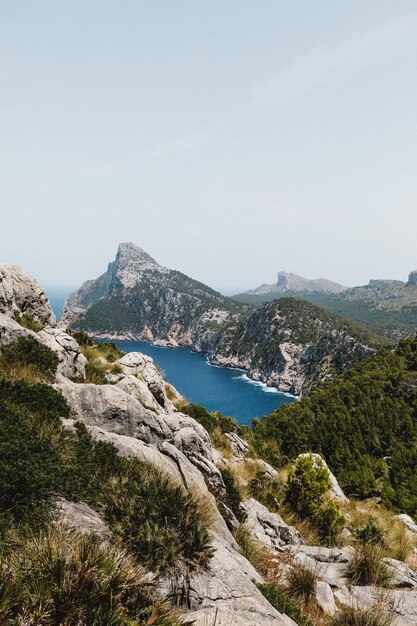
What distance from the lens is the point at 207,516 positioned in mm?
8320

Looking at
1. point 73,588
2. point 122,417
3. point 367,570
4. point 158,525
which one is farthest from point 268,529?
point 73,588

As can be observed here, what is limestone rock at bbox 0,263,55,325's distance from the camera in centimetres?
2133

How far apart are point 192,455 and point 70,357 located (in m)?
7.69

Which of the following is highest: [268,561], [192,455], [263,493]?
[192,455]

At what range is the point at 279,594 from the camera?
7.65 meters

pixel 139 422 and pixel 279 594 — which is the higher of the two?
pixel 139 422

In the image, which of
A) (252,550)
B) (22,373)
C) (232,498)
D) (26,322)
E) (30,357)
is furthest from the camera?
(26,322)

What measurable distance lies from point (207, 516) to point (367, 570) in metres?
5.89

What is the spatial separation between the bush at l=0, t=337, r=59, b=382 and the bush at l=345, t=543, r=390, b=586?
39.2 ft

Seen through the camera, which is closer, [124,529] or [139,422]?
[124,529]

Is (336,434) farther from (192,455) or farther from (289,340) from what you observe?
(289,340)

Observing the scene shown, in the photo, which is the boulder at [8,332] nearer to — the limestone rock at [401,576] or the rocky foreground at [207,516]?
the rocky foreground at [207,516]

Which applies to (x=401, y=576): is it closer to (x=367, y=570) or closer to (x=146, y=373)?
(x=367, y=570)

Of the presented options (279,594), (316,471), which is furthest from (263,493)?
(279,594)
